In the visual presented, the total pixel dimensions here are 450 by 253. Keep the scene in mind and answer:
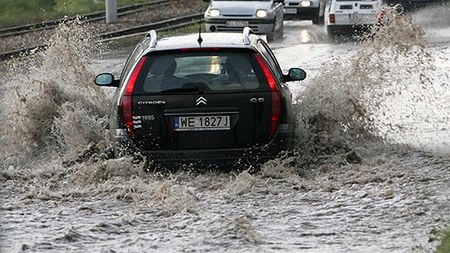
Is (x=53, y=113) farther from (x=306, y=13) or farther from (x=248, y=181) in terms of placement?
(x=306, y=13)

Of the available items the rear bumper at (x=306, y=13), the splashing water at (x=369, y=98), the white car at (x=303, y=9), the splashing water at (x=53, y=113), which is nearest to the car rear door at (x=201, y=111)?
the splashing water at (x=369, y=98)

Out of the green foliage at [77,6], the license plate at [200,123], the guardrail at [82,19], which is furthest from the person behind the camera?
the green foliage at [77,6]

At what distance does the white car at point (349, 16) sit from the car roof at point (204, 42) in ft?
71.8

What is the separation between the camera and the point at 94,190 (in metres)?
11.1


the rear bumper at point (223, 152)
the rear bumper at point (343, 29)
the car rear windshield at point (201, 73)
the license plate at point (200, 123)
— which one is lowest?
the rear bumper at point (343, 29)

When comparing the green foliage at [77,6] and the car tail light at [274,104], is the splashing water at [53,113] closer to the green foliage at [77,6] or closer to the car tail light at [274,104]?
the car tail light at [274,104]

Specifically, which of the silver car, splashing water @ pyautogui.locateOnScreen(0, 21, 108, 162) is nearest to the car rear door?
splashing water @ pyautogui.locateOnScreen(0, 21, 108, 162)

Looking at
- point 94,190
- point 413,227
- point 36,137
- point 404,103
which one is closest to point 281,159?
point 94,190

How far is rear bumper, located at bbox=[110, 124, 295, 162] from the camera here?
11.3m

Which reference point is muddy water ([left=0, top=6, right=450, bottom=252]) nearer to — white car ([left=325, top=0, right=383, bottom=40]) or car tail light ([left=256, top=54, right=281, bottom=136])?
car tail light ([left=256, top=54, right=281, bottom=136])

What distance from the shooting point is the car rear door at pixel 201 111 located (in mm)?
11312

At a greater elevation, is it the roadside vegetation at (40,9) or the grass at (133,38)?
the grass at (133,38)

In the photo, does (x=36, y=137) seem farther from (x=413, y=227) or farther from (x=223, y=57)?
(x=413, y=227)

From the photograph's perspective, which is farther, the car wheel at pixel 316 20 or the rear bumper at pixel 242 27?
the car wheel at pixel 316 20
